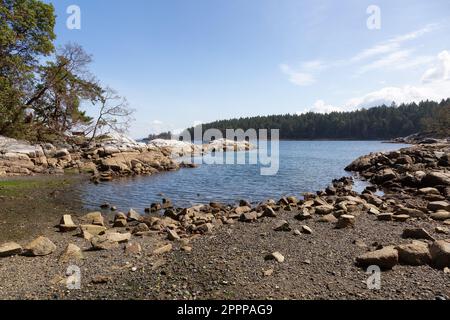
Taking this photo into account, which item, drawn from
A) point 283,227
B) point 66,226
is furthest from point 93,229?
point 283,227

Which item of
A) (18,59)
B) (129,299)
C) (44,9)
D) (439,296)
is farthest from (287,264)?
(44,9)

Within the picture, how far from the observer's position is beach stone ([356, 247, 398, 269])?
8125 mm

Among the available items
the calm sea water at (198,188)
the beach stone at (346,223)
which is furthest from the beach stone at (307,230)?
the calm sea water at (198,188)

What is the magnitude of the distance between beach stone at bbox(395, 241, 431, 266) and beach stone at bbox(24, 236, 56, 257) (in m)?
10.1

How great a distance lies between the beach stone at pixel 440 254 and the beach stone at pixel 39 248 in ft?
35.8

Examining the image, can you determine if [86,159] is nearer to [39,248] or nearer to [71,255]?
[39,248]

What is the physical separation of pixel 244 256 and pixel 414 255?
4429 mm

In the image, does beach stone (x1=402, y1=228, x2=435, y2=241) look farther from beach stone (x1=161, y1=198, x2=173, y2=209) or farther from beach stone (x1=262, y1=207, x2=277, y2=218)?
beach stone (x1=161, y1=198, x2=173, y2=209)

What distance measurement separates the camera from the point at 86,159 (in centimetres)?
3831

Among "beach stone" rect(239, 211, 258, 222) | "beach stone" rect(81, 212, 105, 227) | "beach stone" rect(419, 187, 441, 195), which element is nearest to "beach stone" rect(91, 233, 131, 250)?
"beach stone" rect(81, 212, 105, 227)

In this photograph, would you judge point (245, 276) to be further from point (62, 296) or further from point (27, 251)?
point (27, 251)

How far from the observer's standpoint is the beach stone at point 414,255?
27.2 feet

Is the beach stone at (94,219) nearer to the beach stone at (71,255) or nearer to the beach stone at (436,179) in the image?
the beach stone at (71,255)
